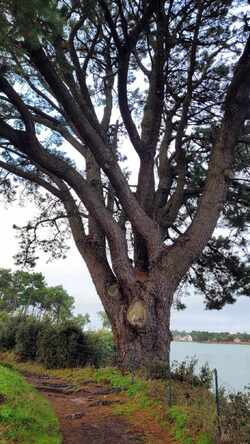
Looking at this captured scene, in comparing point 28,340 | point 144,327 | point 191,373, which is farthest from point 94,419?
point 28,340

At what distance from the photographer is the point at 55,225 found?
9.78 metres

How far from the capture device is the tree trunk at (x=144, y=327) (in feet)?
21.3

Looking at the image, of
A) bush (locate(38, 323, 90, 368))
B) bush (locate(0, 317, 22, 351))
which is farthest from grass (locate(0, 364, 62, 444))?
bush (locate(0, 317, 22, 351))

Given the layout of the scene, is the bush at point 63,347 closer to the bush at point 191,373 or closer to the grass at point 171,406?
the grass at point 171,406

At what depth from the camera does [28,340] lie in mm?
10695

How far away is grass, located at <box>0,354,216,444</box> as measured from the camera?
153 inches

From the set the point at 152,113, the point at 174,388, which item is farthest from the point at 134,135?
the point at 174,388

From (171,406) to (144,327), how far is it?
191 cm

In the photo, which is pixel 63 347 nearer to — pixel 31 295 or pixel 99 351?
pixel 99 351

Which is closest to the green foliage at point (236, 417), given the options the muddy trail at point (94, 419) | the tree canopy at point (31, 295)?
the muddy trail at point (94, 419)

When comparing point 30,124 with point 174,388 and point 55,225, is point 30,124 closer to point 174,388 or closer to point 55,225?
point 55,225

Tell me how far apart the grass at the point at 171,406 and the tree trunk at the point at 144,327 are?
366mm

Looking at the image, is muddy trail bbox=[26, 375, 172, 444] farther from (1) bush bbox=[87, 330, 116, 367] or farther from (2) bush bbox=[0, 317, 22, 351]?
(2) bush bbox=[0, 317, 22, 351]

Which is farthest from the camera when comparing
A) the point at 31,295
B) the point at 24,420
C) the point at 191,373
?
the point at 31,295
